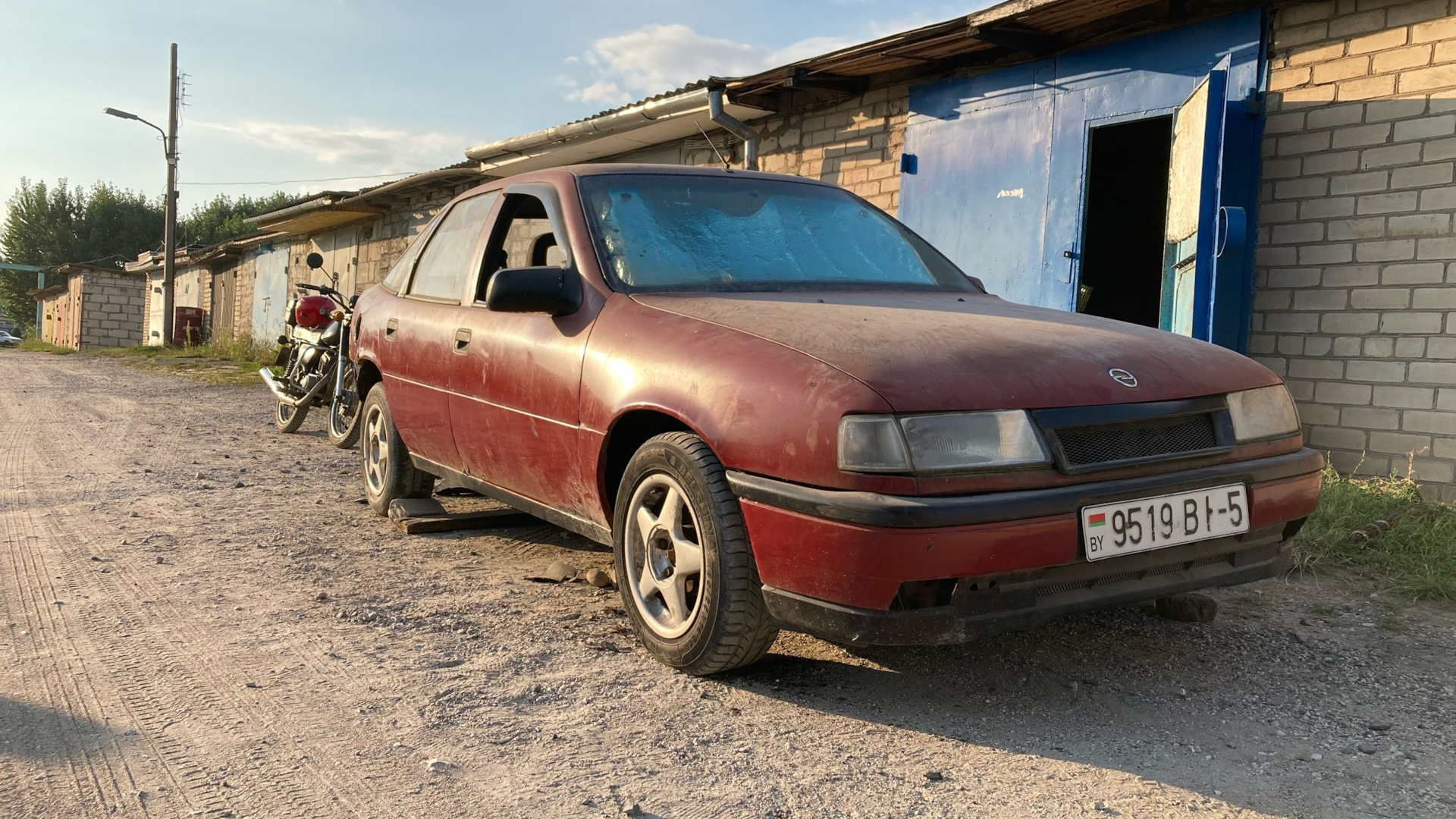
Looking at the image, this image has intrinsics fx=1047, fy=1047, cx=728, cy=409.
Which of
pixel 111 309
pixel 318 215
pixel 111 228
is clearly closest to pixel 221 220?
pixel 111 228

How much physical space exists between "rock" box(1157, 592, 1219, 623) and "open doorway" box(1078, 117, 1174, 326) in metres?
7.30

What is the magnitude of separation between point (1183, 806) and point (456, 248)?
132 inches

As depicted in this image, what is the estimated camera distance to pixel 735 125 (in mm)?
9305

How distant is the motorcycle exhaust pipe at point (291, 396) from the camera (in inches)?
313

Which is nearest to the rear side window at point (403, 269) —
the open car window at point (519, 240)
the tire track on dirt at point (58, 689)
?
the open car window at point (519, 240)

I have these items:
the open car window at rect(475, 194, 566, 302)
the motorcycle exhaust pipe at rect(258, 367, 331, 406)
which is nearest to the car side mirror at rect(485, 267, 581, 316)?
the open car window at rect(475, 194, 566, 302)

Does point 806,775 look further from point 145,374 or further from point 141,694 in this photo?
point 145,374

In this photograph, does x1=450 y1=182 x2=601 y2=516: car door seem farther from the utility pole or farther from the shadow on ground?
the utility pole

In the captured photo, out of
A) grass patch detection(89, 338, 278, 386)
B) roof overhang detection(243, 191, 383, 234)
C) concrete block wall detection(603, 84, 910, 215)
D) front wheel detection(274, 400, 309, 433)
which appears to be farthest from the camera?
roof overhang detection(243, 191, 383, 234)

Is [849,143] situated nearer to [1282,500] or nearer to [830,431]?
[1282,500]

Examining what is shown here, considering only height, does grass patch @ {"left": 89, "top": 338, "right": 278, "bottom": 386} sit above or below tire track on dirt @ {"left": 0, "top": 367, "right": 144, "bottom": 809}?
above

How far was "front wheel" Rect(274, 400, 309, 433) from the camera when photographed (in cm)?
818

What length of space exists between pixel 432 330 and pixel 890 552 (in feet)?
8.37

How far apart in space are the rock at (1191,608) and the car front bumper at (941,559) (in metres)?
0.85
